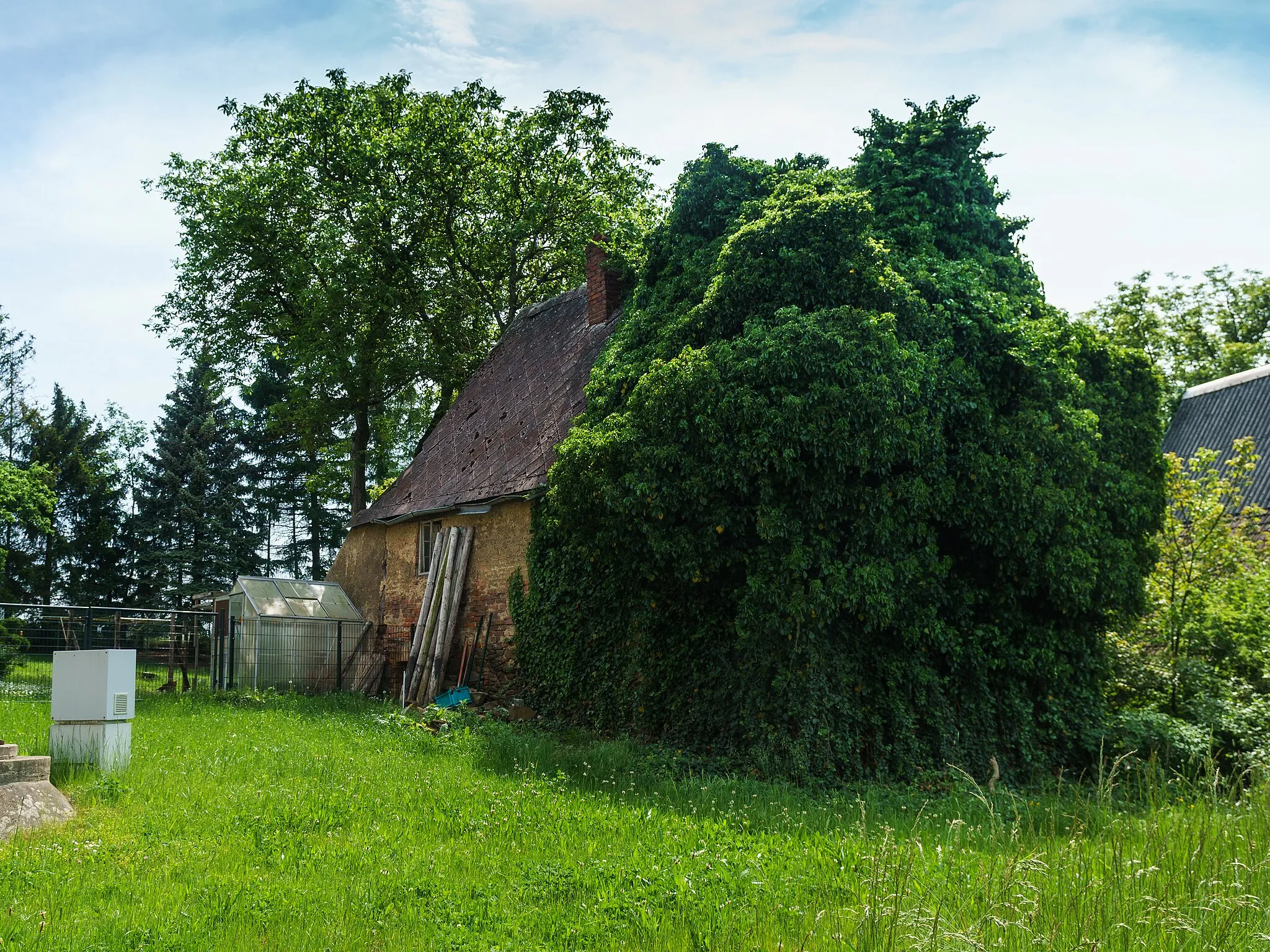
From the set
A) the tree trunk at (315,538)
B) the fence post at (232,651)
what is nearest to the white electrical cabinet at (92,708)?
the fence post at (232,651)

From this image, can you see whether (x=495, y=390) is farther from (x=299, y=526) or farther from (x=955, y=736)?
(x=299, y=526)

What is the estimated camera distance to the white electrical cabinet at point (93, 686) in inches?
348

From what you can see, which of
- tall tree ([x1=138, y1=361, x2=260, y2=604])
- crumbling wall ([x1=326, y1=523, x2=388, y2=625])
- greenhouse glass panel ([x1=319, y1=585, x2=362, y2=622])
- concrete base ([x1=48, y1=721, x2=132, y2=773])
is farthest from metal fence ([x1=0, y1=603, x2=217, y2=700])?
tall tree ([x1=138, y1=361, x2=260, y2=604])

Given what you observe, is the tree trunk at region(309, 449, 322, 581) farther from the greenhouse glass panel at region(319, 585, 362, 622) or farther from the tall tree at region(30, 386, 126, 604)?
the greenhouse glass panel at region(319, 585, 362, 622)

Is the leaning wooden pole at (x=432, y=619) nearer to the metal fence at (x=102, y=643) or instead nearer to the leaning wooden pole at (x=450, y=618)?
the leaning wooden pole at (x=450, y=618)

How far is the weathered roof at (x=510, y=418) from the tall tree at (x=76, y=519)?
22.8 m

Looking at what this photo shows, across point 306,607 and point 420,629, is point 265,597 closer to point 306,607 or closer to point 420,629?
point 306,607

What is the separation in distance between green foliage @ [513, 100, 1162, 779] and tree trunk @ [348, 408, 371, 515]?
1545 centimetres

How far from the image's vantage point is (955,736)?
11.4 metres

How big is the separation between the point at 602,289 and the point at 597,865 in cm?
1466

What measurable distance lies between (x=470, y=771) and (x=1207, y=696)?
30.7 ft

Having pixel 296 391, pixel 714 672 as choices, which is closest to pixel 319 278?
pixel 296 391

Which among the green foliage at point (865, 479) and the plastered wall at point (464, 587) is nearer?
the green foliage at point (865, 479)

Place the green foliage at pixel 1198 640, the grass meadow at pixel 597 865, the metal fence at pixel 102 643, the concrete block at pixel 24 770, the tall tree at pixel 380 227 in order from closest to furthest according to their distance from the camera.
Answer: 1. the grass meadow at pixel 597 865
2. the concrete block at pixel 24 770
3. the green foliage at pixel 1198 640
4. the metal fence at pixel 102 643
5. the tall tree at pixel 380 227
